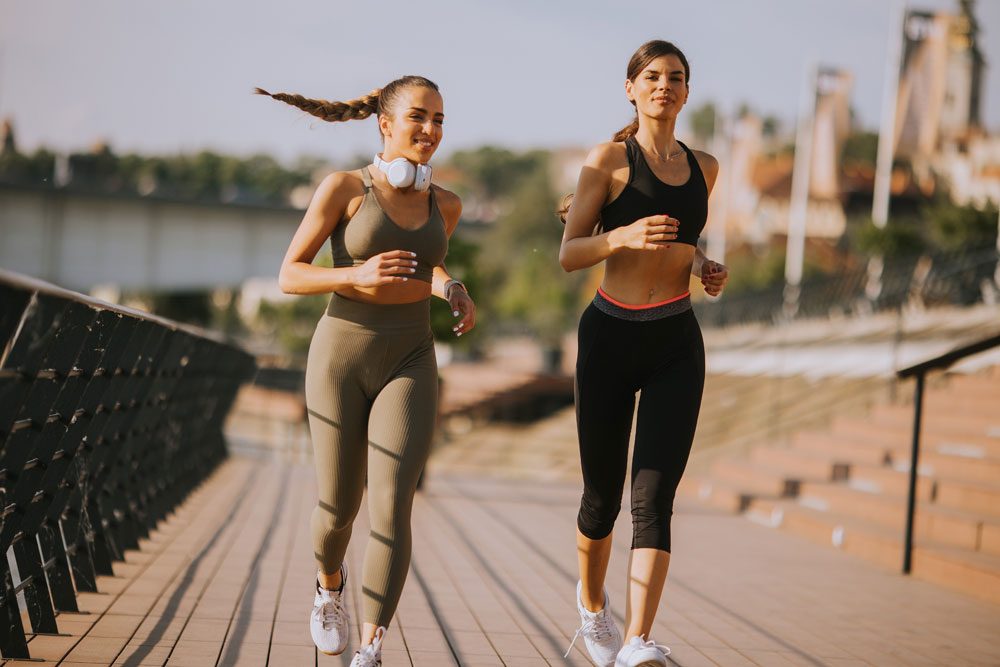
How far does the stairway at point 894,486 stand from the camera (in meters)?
8.76

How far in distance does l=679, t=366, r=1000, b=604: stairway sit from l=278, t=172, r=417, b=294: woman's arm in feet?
16.6

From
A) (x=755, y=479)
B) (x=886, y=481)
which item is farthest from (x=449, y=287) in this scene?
(x=755, y=479)

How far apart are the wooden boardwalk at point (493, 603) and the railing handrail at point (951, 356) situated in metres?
1.32

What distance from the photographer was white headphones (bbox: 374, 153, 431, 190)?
4.37m

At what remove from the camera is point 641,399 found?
15.5ft

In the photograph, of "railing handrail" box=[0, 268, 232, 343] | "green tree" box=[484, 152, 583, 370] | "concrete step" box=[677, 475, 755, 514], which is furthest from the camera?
"green tree" box=[484, 152, 583, 370]

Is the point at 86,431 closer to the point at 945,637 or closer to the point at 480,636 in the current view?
the point at 480,636

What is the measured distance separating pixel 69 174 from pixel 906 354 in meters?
25.5

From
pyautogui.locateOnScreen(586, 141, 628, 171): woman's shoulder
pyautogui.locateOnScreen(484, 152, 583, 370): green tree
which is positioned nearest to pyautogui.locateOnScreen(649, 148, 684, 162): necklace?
pyautogui.locateOnScreen(586, 141, 628, 171): woman's shoulder

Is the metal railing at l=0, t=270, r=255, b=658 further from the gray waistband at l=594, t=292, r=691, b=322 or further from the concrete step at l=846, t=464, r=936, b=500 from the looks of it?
the concrete step at l=846, t=464, r=936, b=500

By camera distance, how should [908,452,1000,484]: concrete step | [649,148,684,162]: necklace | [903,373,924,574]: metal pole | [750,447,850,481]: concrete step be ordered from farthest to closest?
1. [750,447,850,481]: concrete step
2. [908,452,1000,484]: concrete step
3. [903,373,924,574]: metal pole
4. [649,148,684,162]: necklace

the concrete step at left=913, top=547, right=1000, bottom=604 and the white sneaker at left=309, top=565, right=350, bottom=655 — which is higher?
the white sneaker at left=309, top=565, right=350, bottom=655

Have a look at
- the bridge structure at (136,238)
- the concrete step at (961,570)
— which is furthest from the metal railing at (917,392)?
the bridge structure at (136,238)

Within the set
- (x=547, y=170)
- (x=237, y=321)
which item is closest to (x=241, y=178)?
(x=237, y=321)
